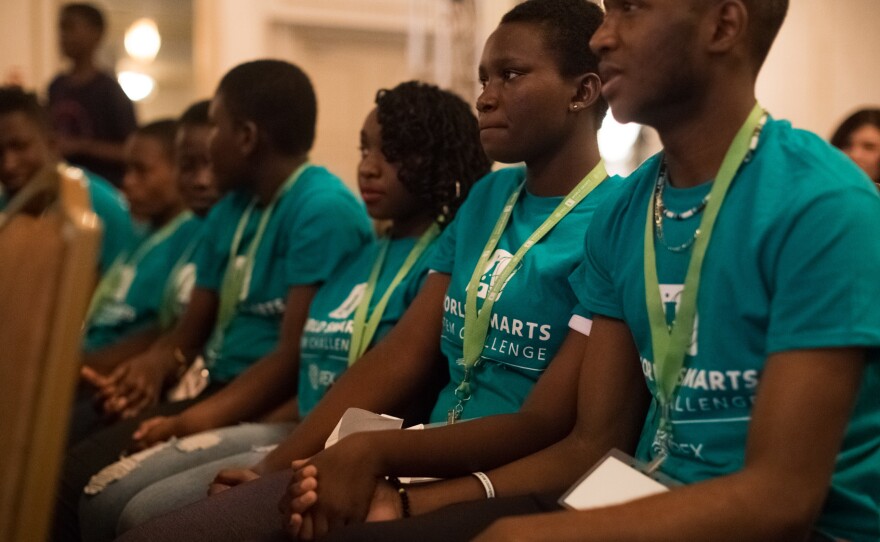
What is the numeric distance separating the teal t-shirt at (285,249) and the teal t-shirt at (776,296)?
3.96 feet

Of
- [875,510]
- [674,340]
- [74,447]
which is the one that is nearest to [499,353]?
[674,340]

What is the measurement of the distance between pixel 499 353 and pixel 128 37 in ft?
25.5

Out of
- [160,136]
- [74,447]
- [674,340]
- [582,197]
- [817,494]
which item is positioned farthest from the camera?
[160,136]

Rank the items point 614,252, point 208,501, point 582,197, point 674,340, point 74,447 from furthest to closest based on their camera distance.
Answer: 1. point 74,447
2. point 582,197
3. point 208,501
4. point 614,252
5. point 674,340

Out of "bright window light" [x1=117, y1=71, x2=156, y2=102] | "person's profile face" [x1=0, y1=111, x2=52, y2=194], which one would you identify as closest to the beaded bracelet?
"person's profile face" [x1=0, y1=111, x2=52, y2=194]

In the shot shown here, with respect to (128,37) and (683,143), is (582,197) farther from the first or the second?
(128,37)

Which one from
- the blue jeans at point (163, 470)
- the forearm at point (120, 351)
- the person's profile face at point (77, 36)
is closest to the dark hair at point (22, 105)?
the forearm at point (120, 351)

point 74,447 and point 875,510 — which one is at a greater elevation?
point 875,510

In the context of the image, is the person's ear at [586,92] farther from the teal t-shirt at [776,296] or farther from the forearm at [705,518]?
the forearm at [705,518]

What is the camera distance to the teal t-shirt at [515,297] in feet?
5.61

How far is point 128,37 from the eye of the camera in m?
8.74

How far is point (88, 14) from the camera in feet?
17.4

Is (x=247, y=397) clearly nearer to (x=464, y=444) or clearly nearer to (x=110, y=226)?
(x=464, y=444)

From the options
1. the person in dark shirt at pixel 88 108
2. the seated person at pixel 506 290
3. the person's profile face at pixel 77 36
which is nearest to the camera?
the seated person at pixel 506 290
